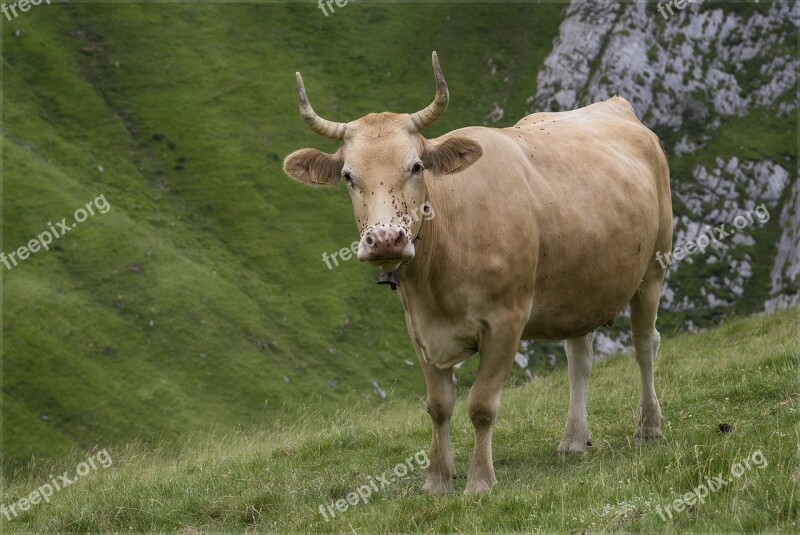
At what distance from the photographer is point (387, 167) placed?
8.84 m

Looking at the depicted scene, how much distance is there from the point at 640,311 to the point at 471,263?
145 inches

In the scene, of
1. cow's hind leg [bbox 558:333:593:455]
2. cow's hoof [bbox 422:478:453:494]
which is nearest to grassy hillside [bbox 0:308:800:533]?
cow's hoof [bbox 422:478:453:494]

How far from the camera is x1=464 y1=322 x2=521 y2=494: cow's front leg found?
30.7 ft

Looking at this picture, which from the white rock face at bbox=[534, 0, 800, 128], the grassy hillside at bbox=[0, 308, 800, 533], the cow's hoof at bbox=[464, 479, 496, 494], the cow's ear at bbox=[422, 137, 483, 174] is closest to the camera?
the grassy hillside at bbox=[0, 308, 800, 533]

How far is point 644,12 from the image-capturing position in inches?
3091

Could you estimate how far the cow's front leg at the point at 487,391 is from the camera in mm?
9367

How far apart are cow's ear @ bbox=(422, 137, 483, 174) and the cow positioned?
0.01m

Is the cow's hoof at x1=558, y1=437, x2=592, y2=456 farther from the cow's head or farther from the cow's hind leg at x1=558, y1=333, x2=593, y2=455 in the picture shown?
the cow's head

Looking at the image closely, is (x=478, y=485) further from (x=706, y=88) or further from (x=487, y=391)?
(x=706, y=88)

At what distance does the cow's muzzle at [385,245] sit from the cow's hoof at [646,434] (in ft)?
14.0

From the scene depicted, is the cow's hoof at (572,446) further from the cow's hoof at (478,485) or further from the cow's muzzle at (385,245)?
the cow's muzzle at (385,245)

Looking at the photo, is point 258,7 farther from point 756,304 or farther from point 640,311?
point 640,311

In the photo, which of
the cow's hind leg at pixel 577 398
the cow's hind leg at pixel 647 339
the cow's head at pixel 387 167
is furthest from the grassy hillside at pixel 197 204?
the cow's head at pixel 387 167

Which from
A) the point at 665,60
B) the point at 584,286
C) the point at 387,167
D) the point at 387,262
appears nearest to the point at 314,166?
the point at 387,167
